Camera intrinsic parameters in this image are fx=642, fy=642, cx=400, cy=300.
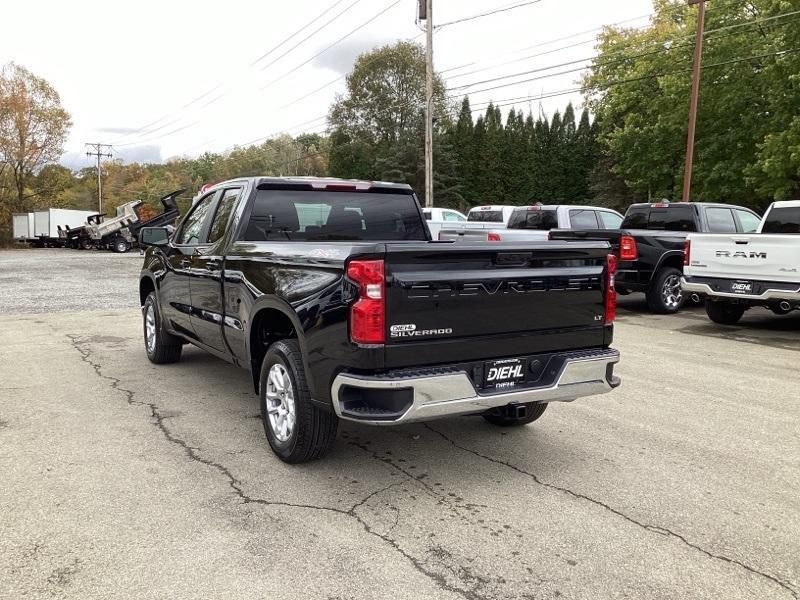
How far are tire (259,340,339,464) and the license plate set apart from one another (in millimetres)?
953

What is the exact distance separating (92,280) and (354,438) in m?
16.3

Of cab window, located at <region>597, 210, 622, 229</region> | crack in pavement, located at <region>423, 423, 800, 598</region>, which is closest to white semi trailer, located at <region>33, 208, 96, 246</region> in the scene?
cab window, located at <region>597, 210, 622, 229</region>

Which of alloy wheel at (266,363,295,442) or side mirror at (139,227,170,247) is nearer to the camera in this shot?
alloy wheel at (266,363,295,442)

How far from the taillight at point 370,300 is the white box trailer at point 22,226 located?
167ft

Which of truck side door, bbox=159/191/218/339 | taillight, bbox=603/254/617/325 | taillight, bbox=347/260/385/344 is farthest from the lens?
truck side door, bbox=159/191/218/339

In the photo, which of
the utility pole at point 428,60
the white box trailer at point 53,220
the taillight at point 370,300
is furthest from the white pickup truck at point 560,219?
the white box trailer at point 53,220

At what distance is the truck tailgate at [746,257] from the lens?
892 centimetres

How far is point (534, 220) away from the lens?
45.2ft

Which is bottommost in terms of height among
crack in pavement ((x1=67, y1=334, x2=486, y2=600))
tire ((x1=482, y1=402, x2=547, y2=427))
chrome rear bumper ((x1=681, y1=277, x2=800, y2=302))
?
crack in pavement ((x1=67, y1=334, x2=486, y2=600))

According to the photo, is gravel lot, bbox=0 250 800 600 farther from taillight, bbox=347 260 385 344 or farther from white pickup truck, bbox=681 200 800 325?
white pickup truck, bbox=681 200 800 325

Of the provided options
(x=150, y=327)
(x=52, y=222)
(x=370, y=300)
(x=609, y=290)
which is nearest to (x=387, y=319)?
(x=370, y=300)

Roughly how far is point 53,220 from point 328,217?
47089 mm

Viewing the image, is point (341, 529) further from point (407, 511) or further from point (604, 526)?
point (604, 526)

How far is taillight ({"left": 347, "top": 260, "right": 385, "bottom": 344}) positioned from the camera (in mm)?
3416
